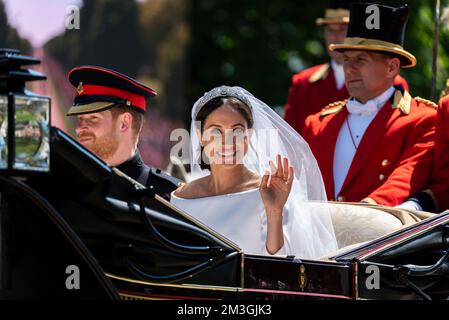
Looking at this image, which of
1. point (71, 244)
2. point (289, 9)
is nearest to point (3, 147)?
point (71, 244)

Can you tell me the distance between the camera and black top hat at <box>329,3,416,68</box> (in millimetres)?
5961

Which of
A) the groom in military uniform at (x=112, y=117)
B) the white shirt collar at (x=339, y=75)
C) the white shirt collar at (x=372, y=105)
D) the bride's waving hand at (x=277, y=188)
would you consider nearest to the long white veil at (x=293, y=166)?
the bride's waving hand at (x=277, y=188)

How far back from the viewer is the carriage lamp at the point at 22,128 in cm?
395

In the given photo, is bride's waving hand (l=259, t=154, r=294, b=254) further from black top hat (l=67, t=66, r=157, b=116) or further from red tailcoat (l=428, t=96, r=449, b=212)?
red tailcoat (l=428, t=96, r=449, b=212)

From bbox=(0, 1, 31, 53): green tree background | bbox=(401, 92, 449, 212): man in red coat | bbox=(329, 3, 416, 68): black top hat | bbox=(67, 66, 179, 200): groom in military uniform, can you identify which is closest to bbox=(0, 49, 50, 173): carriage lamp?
bbox=(0, 1, 31, 53): green tree background

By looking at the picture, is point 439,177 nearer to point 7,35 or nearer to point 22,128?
point 7,35

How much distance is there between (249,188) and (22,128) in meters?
1.17

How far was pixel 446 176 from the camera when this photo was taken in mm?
5590

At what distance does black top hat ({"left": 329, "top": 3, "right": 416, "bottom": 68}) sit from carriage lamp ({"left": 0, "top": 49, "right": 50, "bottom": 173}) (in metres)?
2.25

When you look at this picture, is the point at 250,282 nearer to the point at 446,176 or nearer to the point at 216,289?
the point at 216,289

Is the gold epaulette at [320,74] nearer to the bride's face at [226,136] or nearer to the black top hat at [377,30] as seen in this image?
the black top hat at [377,30]

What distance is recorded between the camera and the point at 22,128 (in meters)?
3.96

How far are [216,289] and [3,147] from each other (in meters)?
0.84
